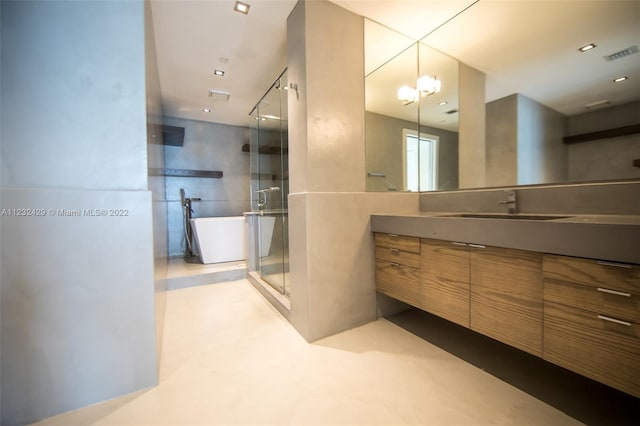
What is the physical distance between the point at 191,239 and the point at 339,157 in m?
3.45

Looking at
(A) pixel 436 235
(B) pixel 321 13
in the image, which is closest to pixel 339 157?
(A) pixel 436 235

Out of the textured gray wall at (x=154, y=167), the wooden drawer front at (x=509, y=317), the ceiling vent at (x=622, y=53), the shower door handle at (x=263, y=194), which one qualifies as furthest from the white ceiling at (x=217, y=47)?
the wooden drawer front at (x=509, y=317)

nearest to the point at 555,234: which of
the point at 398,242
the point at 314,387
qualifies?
the point at 398,242

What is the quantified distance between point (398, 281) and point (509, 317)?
0.72 metres

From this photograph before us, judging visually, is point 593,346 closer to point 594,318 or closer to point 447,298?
point 594,318

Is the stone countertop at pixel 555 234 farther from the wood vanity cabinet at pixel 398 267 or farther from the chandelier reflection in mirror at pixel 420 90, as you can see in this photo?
the chandelier reflection in mirror at pixel 420 90

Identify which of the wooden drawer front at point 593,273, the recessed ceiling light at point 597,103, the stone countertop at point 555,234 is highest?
the recessed ceiling light at point 597,103

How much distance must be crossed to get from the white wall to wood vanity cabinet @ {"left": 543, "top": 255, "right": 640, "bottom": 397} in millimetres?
1956

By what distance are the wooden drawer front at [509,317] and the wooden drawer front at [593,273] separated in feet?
0.50

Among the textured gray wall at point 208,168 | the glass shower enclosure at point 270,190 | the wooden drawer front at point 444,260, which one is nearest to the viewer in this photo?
the wooden drawer front at point 444,260

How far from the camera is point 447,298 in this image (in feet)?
4.84

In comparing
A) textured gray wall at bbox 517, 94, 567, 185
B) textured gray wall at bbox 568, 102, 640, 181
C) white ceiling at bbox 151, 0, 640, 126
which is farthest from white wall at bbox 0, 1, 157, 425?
textured gray wall at bbox 568, 102, 640, 181

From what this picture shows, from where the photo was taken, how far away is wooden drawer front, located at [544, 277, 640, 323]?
2.81 ft

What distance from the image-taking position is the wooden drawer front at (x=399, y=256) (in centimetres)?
168
